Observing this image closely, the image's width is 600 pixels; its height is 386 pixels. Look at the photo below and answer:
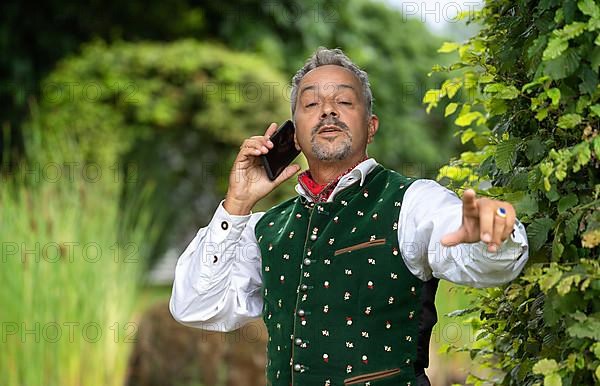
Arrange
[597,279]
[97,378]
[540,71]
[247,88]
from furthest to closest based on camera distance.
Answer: [247,88]
[97,378]
[540,71]
[597,279]

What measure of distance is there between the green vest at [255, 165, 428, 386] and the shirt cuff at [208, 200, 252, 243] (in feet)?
0.45

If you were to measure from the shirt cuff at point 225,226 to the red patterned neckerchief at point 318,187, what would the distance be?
196 mm

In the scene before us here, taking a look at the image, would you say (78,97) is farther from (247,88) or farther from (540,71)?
(540,71)

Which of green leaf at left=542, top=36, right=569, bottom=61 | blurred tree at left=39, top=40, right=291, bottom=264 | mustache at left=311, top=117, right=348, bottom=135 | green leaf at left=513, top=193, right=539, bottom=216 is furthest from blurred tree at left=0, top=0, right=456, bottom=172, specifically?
green leaf at left=542, top=36, right=569, bottom=61

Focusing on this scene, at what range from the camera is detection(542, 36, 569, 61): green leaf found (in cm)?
178

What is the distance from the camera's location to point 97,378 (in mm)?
4414

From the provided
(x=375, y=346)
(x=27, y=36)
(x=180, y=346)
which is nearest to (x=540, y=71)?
(x=375, y=346)

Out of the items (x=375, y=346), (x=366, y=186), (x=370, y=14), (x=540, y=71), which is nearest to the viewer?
(x=540, y=71)

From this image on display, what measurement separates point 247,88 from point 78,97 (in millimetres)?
1408

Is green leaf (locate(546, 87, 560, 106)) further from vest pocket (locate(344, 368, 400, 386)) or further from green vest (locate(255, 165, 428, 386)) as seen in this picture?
vest pocket (locate(344, 368, 400, 386))

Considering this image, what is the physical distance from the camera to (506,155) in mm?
2051

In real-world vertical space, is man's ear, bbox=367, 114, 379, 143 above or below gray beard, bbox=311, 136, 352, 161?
above

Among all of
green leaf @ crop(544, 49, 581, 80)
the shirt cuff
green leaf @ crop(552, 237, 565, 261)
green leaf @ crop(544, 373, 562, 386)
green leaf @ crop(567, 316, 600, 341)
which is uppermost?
green leaf @ crop(544, 49, 581, 80)

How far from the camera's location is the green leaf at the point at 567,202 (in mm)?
1865
